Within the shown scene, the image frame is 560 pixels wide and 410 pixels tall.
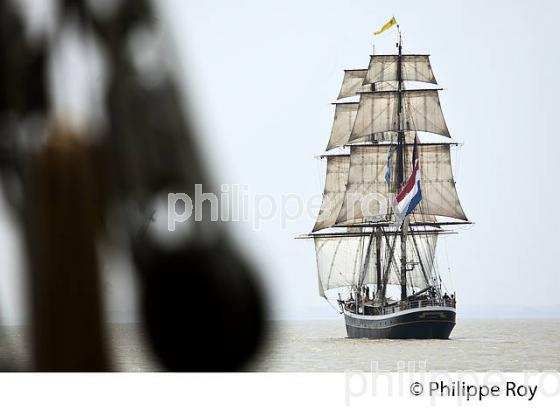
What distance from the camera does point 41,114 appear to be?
36cm

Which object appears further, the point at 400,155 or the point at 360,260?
the point at 360,260

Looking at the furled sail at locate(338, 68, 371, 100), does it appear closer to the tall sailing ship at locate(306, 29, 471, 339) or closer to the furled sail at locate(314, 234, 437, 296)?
the tall sailing ship at locate(306, 29, 471, 339)

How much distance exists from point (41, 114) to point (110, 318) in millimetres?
85

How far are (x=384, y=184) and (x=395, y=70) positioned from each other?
298cm

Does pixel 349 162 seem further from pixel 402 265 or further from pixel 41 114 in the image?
pixel 41 114

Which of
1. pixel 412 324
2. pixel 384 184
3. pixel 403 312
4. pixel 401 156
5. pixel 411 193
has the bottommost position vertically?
pixel 412 324

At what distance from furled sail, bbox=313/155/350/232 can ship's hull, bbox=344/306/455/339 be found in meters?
2.98

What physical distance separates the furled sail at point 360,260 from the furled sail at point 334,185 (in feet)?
2.50

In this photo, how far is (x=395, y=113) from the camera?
78.2 feet

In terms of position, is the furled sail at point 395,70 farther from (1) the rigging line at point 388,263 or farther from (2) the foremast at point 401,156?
(1) the rigging line at point 388,263

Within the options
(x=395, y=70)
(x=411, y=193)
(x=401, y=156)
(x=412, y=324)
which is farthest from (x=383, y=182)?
(x=412, y=324)

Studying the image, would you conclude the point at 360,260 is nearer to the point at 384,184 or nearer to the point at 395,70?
the point at 384,184
